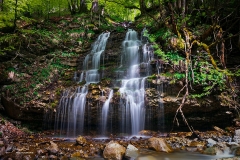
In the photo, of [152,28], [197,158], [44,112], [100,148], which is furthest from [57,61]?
[197,158]

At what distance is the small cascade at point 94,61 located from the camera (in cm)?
1117

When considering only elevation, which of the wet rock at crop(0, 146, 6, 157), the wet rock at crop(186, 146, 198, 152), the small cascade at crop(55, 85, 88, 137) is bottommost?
the wet rock at crop(186, 146, 198, 152)

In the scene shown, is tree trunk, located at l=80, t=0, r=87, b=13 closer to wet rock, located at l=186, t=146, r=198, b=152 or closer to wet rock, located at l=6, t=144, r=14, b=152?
wet rock, located at l=6, t=144, r=14, b=152

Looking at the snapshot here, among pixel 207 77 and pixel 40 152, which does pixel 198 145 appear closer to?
pixel 207 77

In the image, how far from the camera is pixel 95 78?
1105 cm

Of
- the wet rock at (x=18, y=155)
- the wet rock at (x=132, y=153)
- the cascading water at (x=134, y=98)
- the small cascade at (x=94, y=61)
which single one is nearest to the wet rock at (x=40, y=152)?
the wet rock at (x=18, y=155)

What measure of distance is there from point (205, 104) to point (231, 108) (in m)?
1.05

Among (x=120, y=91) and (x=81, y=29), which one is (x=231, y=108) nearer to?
(x=120, y=91)

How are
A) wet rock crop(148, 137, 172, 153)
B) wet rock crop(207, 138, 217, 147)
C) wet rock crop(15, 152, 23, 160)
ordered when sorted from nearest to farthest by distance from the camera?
wet rock crop(15, 152, 23, 160) → wet rock crop(148, 137, 172, 153) → wet rock crop(207, 138, 217, 147)

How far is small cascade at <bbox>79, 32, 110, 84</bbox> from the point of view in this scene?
36.7 ft

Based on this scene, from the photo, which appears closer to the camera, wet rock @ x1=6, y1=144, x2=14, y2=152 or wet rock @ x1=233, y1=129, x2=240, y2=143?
wet rock @ x1=6, y1=144, x2=14, y2=152

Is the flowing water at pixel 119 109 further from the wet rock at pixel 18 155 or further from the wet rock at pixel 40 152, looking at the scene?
the wet rock at pixel 18 155

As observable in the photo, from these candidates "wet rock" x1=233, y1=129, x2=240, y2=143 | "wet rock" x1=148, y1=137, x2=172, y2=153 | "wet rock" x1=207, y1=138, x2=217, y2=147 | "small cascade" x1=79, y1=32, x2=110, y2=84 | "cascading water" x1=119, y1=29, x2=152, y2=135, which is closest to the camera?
"wet rock" x1=148, y1=137, x2=172, y2=153

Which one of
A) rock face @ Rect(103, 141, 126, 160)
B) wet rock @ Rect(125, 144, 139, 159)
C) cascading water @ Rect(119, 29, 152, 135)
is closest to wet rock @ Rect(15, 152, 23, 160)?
rock face @ Rect(103, 141, 126, 160)
